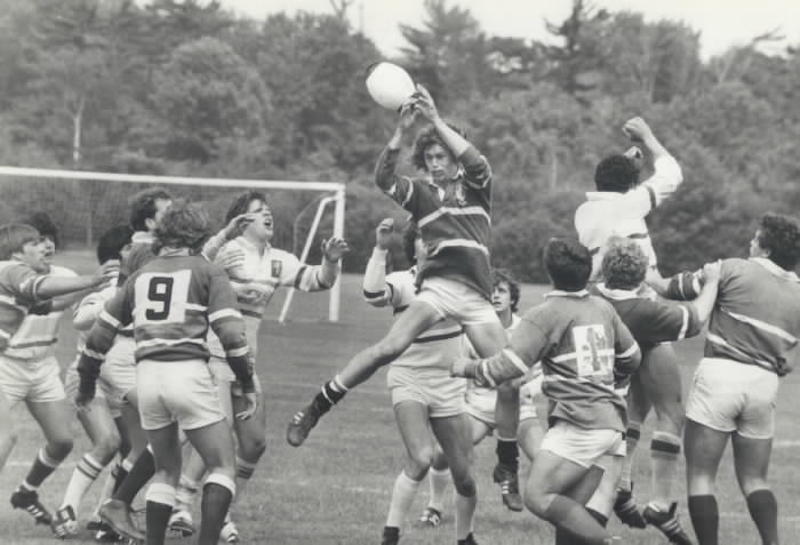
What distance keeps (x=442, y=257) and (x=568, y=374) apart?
4.21 feet

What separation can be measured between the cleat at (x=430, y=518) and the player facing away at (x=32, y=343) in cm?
263

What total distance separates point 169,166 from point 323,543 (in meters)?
62.9

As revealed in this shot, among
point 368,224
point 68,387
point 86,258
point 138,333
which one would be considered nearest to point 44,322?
point 68,387

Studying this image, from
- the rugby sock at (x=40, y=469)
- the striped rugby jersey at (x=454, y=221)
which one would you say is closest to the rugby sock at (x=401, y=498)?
the striped rugby jersey at (x=454, y=221)

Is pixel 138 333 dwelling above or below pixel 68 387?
above

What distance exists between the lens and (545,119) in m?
72.9

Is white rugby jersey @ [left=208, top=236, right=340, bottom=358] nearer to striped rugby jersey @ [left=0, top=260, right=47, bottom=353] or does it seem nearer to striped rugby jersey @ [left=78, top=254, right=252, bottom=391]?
striped rugby jersey @ [left=0, top=260, right=47, bottom=353]

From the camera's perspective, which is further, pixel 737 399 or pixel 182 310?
pixel 737 399

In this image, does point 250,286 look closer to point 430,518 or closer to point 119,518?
point 119,518

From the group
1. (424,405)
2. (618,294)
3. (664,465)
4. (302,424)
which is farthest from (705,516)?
(302,424)

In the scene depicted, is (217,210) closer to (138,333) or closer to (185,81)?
(138,333)

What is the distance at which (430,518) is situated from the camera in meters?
10.3

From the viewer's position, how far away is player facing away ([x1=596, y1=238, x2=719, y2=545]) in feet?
27.9

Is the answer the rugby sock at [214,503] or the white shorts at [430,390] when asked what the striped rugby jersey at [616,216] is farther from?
the rugby sock at [214,503]
